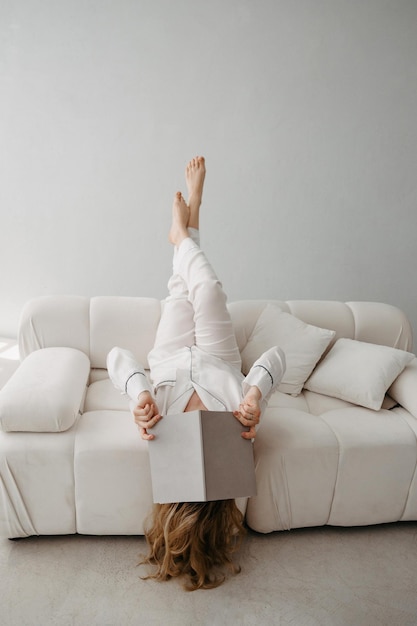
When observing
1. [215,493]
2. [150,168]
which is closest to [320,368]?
[215,493]

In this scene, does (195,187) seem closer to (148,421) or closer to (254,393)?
(254,393)

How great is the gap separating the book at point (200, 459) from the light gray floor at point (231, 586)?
313 mm

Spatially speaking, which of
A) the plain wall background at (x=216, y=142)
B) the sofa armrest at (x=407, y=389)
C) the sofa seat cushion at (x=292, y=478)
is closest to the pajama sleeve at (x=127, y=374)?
the sofa seat cushion at (x=292, y=478)

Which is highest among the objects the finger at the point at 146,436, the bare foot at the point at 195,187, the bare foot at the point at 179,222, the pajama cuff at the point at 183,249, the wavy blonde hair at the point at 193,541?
the bare foot at the point at 195,187

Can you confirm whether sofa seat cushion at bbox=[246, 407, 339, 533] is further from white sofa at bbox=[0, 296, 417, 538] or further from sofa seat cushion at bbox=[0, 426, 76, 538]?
sofa seat cushion at bbox=[0, 426, 76, 538]

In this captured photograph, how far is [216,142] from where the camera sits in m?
3.38

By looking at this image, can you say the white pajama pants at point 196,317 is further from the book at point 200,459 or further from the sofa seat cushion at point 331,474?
the book at point 200,459

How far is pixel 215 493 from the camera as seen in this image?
1526 mm

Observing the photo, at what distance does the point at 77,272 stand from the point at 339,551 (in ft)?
8.02

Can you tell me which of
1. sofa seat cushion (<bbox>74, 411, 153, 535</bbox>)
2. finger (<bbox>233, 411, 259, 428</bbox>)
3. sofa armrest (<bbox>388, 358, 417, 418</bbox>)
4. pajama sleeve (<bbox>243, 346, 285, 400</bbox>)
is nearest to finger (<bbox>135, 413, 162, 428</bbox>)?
sofa seat cushion (<bbox>74, 411, 153, 535</bbox>)

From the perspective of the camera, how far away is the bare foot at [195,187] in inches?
96.6

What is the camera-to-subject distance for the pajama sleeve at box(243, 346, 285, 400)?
70.9 inches

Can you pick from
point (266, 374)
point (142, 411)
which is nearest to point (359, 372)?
point (266, 374)

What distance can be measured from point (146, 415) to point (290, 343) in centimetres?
95
